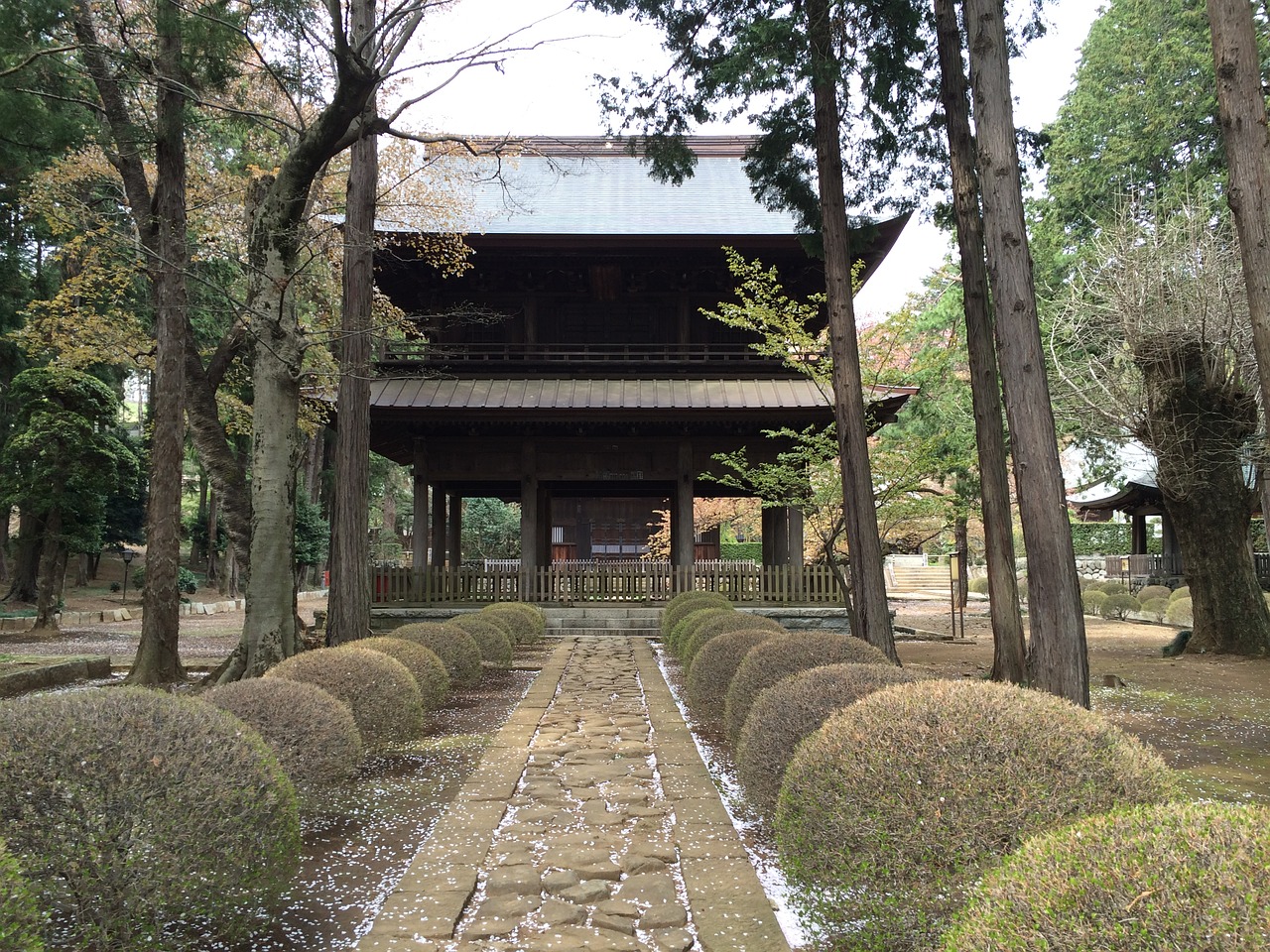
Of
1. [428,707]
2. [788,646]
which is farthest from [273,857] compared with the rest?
[428,707]

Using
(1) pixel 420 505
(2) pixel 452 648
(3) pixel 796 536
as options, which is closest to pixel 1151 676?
(3) pixel 796 536

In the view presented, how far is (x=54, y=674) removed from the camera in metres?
10.5

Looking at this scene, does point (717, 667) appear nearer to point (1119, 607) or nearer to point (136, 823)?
point (136, 823)

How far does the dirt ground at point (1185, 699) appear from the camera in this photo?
6449 mm

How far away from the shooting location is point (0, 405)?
23797mm

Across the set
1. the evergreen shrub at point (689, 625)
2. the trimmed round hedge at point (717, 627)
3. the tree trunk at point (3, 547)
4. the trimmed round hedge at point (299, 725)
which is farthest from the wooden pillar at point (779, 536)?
the tree trunk at point (3, 547)

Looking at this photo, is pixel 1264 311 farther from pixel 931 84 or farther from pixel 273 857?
pixel 931 84

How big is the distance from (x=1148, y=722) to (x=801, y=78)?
787cm

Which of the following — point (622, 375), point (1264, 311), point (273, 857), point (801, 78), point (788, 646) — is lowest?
point (273, 857)

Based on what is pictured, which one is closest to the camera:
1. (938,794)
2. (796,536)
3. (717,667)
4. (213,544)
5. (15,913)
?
(15,913)

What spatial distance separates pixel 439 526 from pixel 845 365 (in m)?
13.9

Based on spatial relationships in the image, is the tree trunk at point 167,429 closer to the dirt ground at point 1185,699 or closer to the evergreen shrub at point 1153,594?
the dirt ground at point 1185,699

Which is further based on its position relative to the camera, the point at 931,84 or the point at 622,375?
the point at 622,375

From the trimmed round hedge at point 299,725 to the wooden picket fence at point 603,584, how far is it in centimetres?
1168
